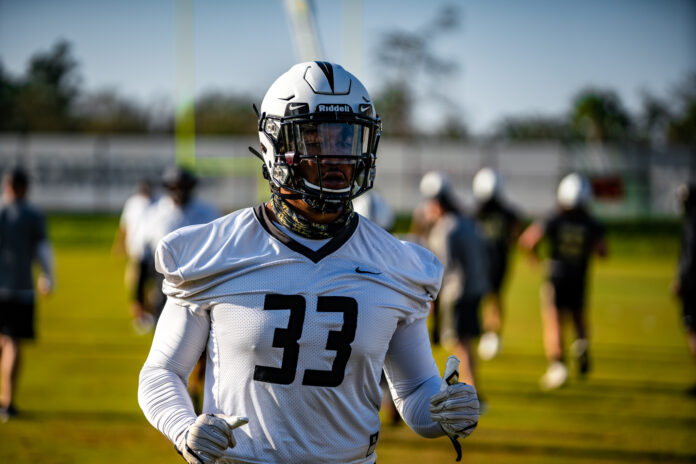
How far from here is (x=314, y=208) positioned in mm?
2410

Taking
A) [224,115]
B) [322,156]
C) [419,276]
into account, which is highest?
[224,115]

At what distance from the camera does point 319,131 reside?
7.86 feet

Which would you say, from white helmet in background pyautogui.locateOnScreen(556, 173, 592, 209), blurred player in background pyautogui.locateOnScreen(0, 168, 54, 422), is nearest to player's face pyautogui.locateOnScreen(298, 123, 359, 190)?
blurred player in background pyautogui.locateOnScreen(0, 168, 54, 422)

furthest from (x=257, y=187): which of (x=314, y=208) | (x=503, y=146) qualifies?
(x=314, y=208)

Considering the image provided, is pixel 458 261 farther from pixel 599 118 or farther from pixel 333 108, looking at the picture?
pixel 599 118

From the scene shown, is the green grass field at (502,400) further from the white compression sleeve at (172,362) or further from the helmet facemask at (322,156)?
the helmet facemask at (322,156)

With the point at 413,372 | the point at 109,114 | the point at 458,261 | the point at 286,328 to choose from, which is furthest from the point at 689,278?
the point at 109,114

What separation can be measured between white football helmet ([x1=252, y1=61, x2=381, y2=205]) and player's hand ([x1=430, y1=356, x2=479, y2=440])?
63 cm

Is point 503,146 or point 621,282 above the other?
point 503,146

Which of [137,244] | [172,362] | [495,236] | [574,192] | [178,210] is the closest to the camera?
[172,362]

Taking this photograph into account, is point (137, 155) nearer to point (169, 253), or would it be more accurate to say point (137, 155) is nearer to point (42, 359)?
point (42, 359)

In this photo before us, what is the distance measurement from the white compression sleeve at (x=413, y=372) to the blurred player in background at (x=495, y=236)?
7422mm

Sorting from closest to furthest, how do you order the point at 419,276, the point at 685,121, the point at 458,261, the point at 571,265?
1. the point at 419,276
2. the point at 458,261
3. the point at 571,265
4. the point at 685,121

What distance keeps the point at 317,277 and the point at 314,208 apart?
8.7 inches
